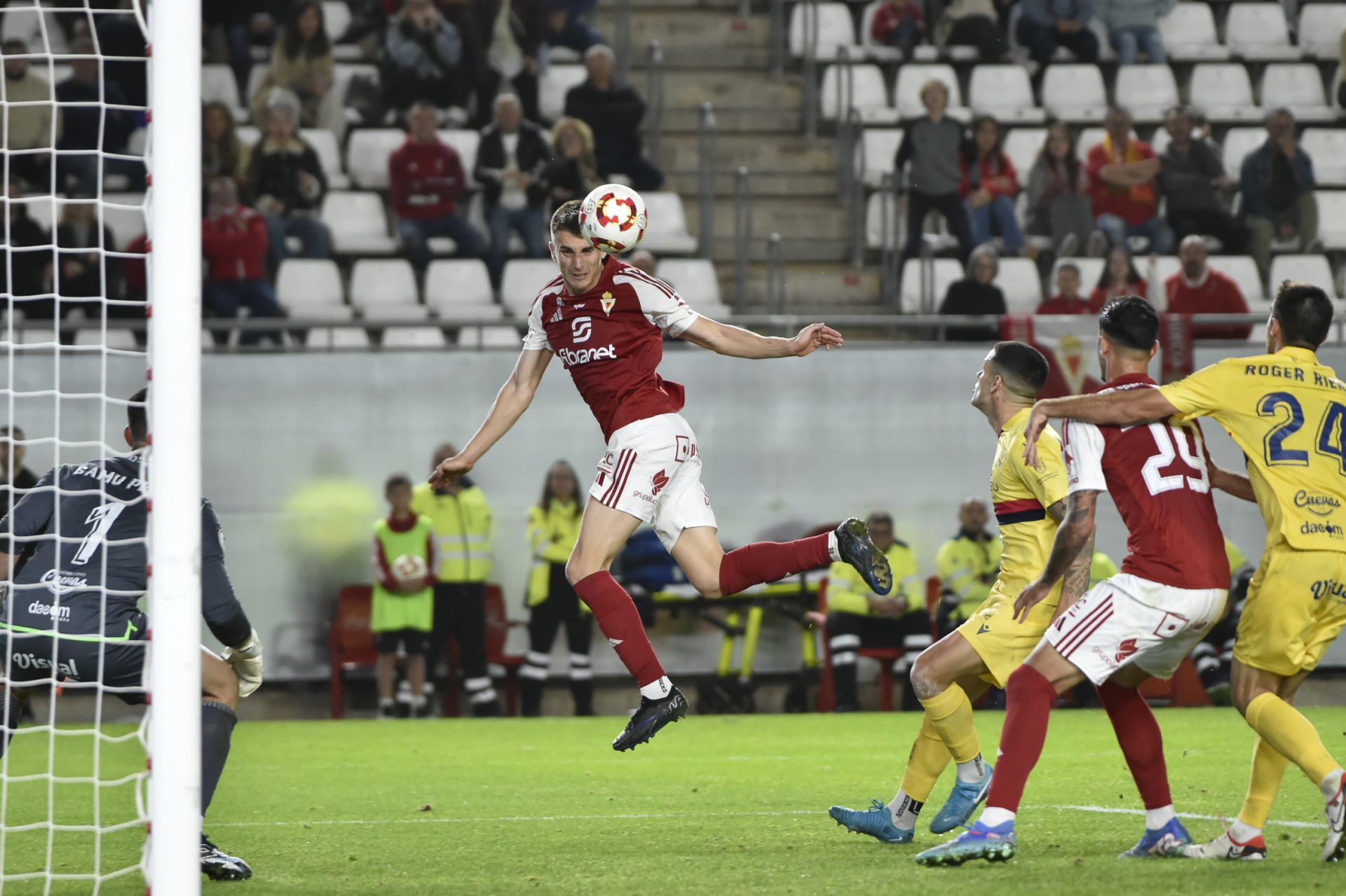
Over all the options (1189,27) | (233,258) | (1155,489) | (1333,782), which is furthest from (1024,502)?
(1189,27)

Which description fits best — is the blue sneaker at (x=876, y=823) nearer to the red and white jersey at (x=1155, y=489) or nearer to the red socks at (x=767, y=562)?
the red socks at (x=767, y=562)

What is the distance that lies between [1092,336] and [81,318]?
863 centimetres

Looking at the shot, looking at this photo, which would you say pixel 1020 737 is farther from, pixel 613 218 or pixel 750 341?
pixel 613 218

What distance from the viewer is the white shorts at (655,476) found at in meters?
A: 6.52

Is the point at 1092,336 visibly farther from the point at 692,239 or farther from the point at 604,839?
the point at 604,839

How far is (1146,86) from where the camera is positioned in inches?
698

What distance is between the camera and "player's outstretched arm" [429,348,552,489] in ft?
21.8

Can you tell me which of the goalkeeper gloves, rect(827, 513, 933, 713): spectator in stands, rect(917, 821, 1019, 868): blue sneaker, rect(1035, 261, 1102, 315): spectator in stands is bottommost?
rect(827, 513, 933, 713): spectator in stands

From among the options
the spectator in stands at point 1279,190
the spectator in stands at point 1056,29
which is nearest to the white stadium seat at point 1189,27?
the spectator in stands at point 1056,29

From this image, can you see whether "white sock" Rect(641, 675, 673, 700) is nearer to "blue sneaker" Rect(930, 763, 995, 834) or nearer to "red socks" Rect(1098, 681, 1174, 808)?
"blue sneaker" Rect(930, 763, 995, 834)

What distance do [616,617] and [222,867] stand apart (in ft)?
5.70

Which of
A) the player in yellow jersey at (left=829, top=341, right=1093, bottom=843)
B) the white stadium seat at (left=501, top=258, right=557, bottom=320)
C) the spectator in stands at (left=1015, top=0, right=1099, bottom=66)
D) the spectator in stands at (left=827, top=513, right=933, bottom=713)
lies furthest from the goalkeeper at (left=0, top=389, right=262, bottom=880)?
the spectator in stands at (left=1015, top=0, right=1099, bottom=66)

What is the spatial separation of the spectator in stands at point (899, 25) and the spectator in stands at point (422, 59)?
4.63 metres

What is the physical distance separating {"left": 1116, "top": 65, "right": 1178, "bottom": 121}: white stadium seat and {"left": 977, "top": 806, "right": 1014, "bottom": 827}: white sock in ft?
45.7
